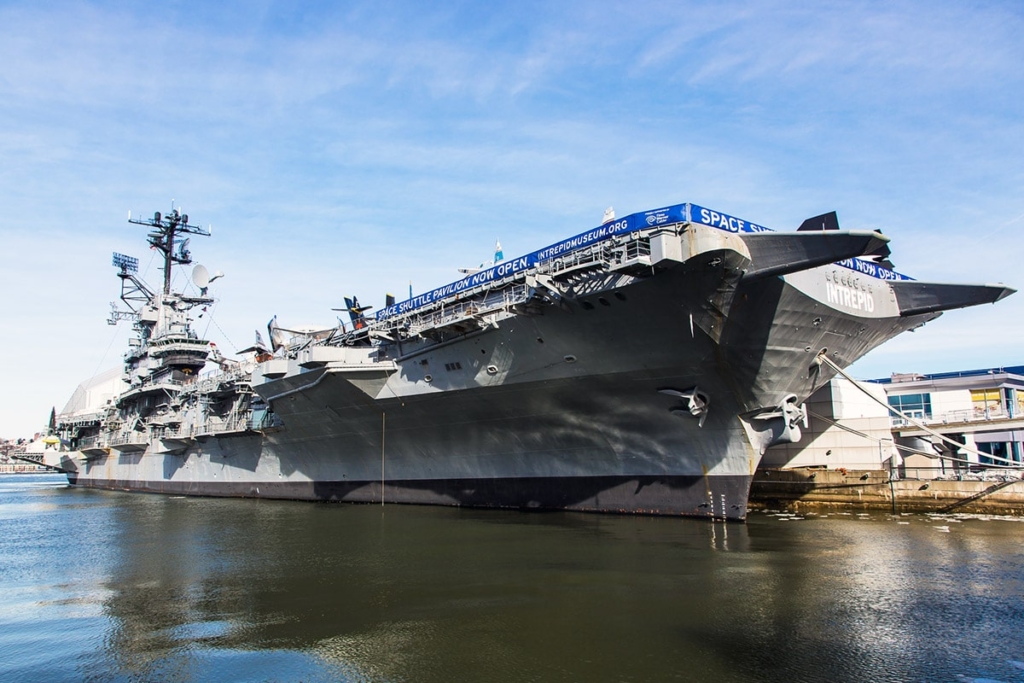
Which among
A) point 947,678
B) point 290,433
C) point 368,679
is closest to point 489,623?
point 368,679

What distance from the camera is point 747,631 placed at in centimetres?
700

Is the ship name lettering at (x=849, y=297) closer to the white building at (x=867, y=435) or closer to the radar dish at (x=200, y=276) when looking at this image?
the white building at (x=867, y=435)

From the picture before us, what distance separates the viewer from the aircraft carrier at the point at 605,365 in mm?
Result: 11984

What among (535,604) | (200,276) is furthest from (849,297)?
(200,276)

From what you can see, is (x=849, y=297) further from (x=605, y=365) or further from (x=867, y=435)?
(x=605, y=365)

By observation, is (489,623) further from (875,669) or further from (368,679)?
(875,669)

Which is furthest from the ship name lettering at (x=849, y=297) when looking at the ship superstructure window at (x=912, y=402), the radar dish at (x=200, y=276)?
the radar dish at (x=200, y=276)

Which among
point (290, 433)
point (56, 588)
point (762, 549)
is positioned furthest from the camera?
point (290, 433)

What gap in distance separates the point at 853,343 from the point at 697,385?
13.4ft

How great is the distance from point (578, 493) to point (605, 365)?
149 inches

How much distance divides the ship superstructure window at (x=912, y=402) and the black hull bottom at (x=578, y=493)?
47.1 feet

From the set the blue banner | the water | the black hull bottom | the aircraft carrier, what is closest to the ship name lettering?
the aircraft carrier

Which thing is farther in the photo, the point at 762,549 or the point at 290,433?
the point at 290,433

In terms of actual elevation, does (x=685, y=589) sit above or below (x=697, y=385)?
below
